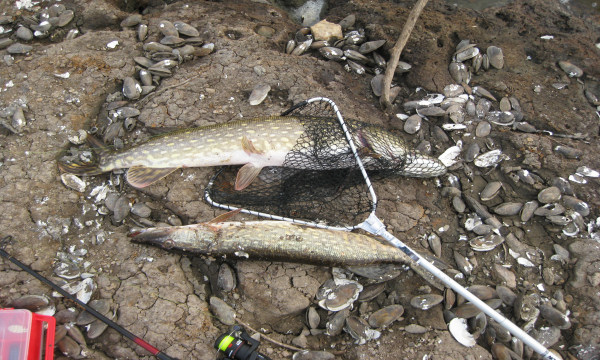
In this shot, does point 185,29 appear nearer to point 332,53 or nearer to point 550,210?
point 332,53

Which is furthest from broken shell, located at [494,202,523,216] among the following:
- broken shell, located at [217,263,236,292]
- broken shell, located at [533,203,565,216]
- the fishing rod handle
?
broken shell, located at [217,263,236,292]

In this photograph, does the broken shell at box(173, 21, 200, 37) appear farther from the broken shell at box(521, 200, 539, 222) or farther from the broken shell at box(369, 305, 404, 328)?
the broken shell at box(521, 200, 539, 222)

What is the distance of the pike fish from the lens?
3545 mm

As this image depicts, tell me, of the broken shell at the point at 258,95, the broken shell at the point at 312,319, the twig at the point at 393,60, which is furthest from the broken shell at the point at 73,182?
the twig at the point at 393,60

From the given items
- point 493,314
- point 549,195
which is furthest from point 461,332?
point 549,195

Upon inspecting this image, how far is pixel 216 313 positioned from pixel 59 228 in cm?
161

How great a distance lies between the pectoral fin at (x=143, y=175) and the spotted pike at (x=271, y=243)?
0.53 metres

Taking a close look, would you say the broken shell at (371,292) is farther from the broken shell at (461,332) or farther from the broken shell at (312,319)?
the broken shell at (461,332)

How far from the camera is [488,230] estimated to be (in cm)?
360

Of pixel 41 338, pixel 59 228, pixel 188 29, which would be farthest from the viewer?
pixel 188 29

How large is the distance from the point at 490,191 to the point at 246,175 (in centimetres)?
244

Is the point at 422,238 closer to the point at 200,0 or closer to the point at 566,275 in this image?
the point at 566,275

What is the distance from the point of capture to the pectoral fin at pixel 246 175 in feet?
11.8

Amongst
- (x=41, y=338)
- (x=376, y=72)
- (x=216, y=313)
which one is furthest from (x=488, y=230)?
(x=41, y=338)
